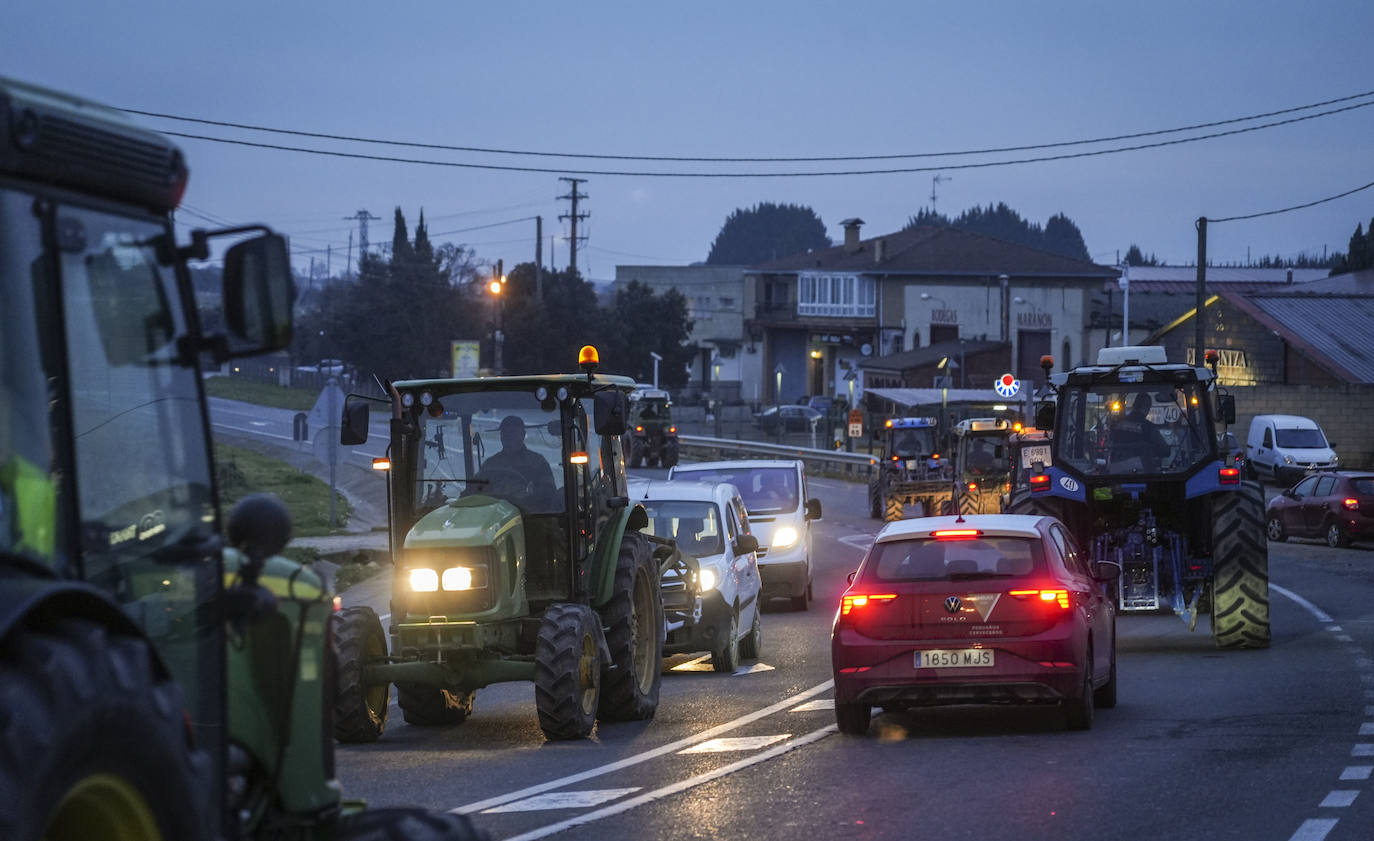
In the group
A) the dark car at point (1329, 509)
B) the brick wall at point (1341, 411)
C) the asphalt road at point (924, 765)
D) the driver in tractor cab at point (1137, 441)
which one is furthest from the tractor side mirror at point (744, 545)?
the brick wall at point (1341, 411)

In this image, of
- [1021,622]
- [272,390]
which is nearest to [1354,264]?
[272,390]

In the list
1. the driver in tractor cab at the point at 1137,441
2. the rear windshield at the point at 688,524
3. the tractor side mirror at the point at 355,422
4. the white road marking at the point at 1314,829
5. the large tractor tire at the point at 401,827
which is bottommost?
the white road marking at the point at 1314,829

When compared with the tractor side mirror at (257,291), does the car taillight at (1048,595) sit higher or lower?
lower

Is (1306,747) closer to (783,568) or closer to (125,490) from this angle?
(125,490)

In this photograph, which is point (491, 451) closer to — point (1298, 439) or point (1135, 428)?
point (1135, 428)

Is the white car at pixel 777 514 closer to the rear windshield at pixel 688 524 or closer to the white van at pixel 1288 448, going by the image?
the rear windshield at pixel 688 524

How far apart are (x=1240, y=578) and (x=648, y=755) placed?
8184mm

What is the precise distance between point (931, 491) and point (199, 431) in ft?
115

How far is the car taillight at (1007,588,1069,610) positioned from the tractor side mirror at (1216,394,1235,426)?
692cm

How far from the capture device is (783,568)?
24281 mm

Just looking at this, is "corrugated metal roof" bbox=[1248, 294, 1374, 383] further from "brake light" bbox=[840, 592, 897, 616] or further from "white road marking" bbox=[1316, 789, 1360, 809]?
"white road marking" bbox=[1316, 789, 1360, 809]

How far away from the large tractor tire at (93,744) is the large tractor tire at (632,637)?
9.03 metres

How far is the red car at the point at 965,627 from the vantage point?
12.4 m

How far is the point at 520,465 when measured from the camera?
13.4 meters
